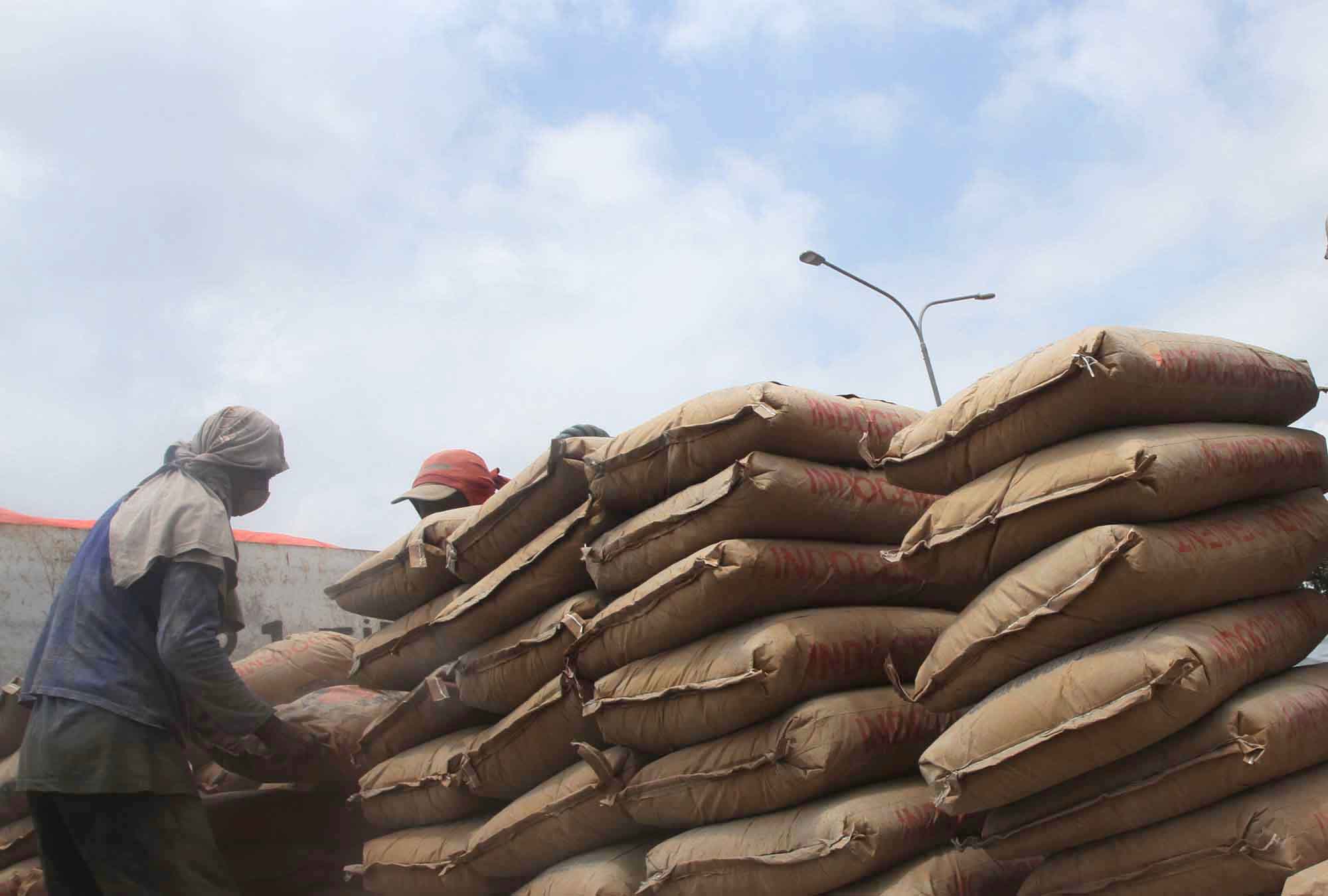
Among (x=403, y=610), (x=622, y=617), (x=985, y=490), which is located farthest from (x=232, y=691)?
(x=985, y=490)

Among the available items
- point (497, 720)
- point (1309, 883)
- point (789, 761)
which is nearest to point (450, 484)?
point (497, 720)

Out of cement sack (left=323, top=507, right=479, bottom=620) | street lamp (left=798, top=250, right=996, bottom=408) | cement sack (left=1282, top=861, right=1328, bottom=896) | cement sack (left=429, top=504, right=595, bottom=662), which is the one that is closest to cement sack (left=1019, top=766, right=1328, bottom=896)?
cement sack (left=1282, top=861, right=1328, bottom=896)

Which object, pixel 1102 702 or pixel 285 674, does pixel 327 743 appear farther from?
pixel 1102 702

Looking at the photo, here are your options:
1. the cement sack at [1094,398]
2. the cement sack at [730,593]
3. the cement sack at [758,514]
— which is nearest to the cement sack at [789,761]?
the cement sack at [730,593]

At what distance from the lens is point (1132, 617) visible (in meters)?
1.85

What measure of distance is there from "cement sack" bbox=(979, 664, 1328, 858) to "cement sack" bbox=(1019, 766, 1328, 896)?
0.07 feet

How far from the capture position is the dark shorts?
278 cm

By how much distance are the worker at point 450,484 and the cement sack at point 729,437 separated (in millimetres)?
1497

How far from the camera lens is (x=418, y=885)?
9.46 feet

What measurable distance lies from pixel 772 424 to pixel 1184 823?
112cm

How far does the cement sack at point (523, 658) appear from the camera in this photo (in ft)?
8.87

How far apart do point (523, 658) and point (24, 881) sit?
1.82 metres

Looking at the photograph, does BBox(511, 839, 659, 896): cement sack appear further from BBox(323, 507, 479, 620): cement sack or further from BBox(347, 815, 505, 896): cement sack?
BBox(323, 507, 479, 620): cement sack

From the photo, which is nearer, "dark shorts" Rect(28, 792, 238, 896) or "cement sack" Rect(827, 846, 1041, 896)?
"cement sack" Rect(827, 846, 1041, 896)
